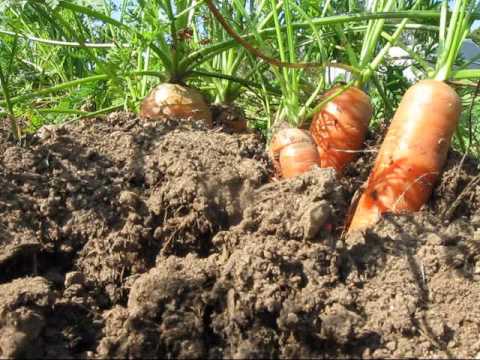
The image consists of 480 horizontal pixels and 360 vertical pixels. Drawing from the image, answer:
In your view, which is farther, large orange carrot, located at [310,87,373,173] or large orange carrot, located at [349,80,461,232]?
large orange carrot, located at [310,87,373,173]

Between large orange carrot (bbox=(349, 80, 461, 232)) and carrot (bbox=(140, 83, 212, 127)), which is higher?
carrot (bbox=(140, 83, 212, 127))

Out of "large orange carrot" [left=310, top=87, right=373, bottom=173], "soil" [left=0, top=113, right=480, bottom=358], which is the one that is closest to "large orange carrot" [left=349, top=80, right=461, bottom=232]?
"soil" [left=0, top=113, right=480, bottom=358]

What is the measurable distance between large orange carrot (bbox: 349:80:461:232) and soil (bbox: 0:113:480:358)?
2.8 inches

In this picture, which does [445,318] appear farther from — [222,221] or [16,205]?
[16,205]

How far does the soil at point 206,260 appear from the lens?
0.98 metres

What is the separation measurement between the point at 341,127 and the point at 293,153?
0.26 m

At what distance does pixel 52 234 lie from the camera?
1.24m

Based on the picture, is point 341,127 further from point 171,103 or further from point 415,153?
point 171,103

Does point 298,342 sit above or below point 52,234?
below

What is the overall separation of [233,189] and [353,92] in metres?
0.69

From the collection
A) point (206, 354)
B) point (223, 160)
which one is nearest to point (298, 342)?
point (206, 354)

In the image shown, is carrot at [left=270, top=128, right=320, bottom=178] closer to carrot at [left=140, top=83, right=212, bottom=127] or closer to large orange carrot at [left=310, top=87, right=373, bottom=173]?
large orange carrot at [left=310, top=87, right=373, bottom=173]

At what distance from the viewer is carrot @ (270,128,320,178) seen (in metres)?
1.61

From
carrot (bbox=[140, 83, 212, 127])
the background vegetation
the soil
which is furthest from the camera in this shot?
carrot (bbox=[140, 83, 212, 127])
